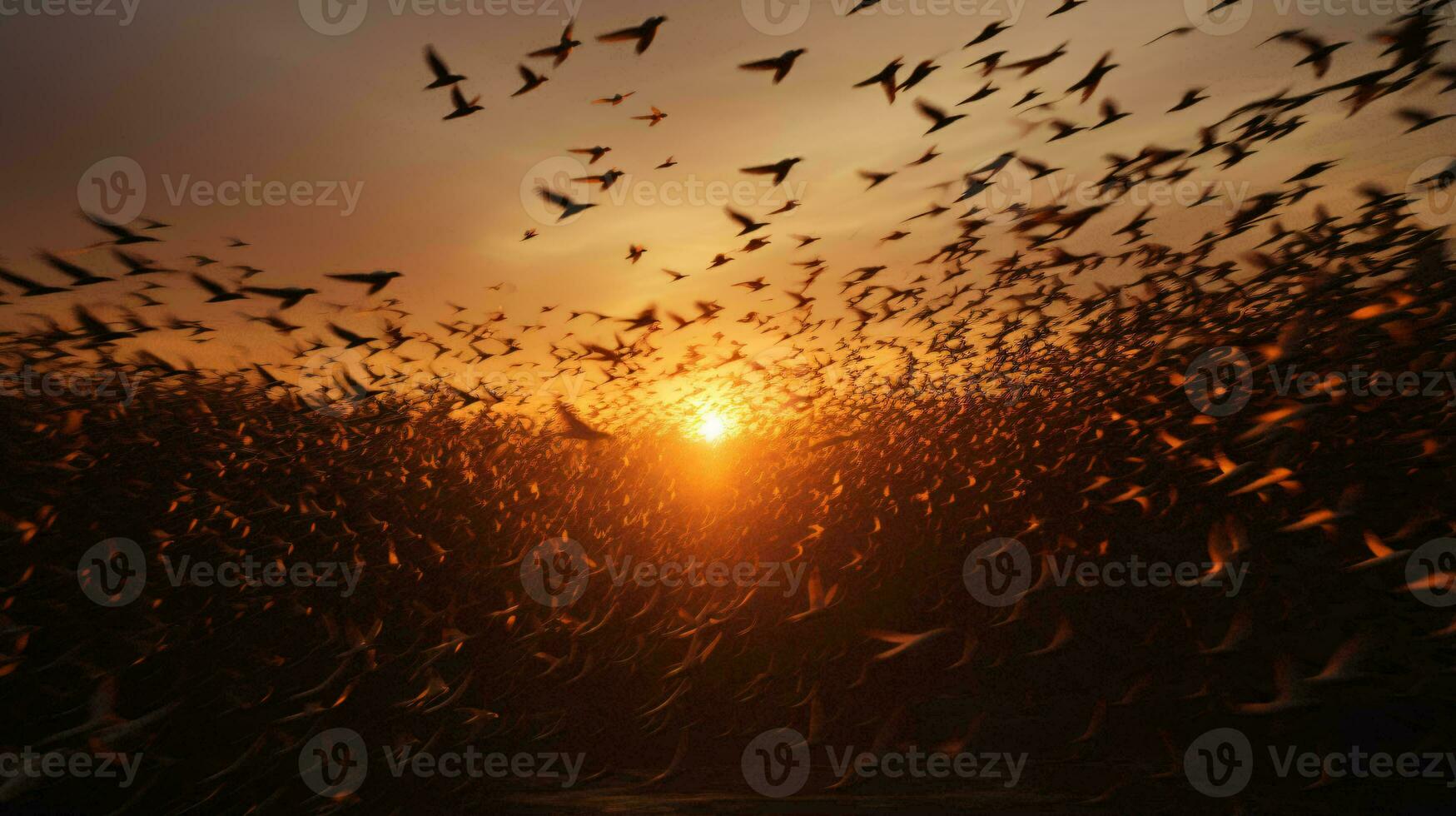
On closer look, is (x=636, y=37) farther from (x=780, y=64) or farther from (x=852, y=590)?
(x=852, y=590)

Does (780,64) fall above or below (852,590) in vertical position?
above

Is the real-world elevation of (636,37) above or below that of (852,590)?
above

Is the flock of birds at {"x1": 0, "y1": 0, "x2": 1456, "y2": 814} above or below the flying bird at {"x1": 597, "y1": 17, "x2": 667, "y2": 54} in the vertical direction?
below

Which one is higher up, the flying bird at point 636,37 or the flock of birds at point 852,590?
the flying bird at point 636,37

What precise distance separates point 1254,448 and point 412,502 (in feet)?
26.2

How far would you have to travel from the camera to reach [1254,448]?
539 centimetres

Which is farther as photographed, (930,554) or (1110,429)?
(930,554)

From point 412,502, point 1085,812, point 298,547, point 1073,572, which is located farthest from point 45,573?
point 1073,572

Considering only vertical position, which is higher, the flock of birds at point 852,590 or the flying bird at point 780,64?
the flying bird at point 780,64

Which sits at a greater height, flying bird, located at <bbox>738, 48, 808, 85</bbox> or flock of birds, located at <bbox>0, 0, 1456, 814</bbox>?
flying bird, located at <bbox>738, 48, 808, 85</bbox>

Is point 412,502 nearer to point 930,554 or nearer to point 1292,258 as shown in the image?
point 930,554

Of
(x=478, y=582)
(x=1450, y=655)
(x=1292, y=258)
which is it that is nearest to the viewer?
(x=1450, y=655)

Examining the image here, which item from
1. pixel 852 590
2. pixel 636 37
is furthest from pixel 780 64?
pixel 852 590

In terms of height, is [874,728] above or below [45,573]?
below
